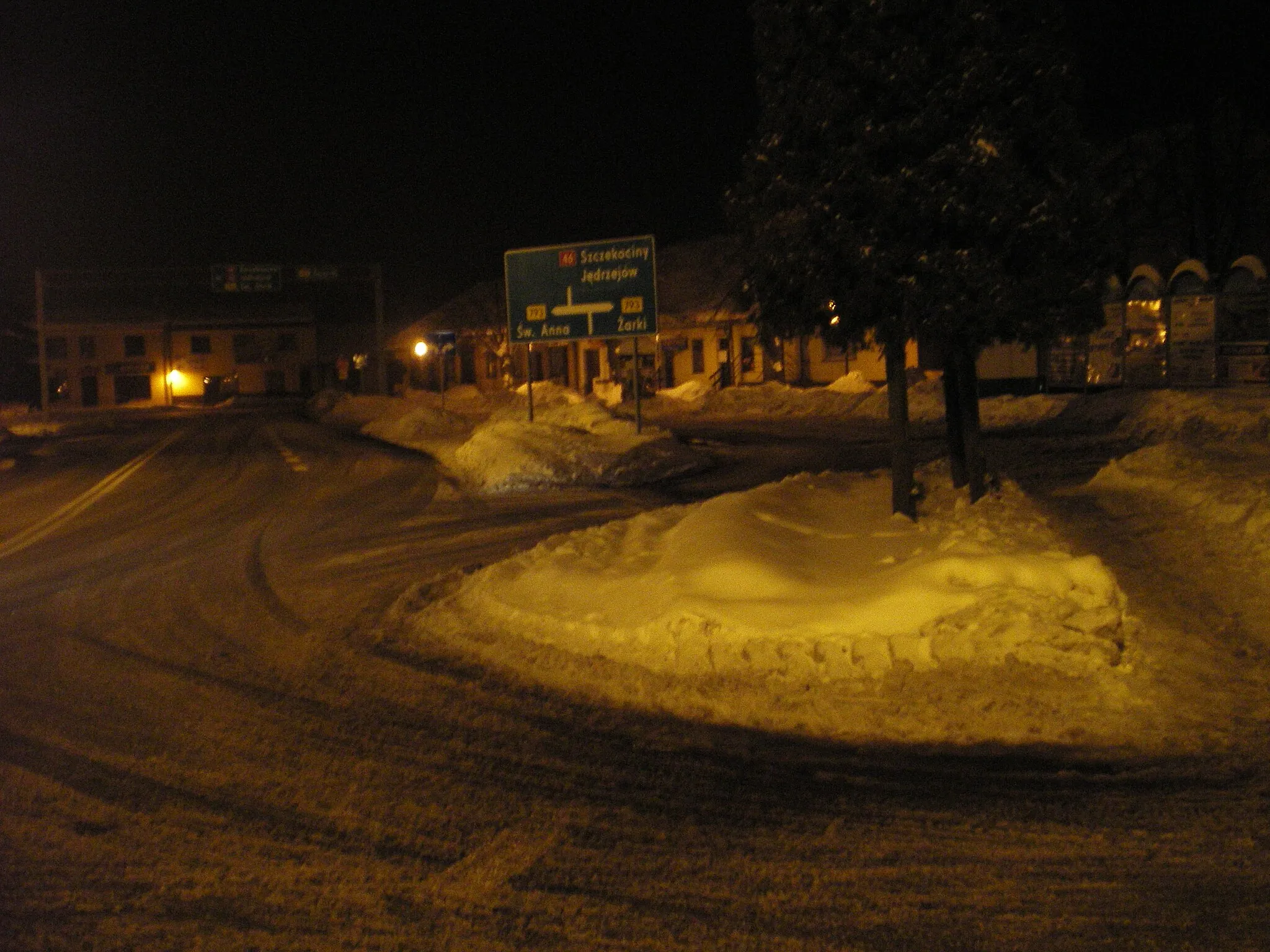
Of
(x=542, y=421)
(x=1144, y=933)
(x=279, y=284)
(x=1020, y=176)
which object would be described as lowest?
(x=1144, y=933)

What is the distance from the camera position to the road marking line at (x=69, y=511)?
55.1 ft

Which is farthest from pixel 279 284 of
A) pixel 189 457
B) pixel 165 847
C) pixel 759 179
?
pixel 165 847

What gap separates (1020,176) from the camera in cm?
1073

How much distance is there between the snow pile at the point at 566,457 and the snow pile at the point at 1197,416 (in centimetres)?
856

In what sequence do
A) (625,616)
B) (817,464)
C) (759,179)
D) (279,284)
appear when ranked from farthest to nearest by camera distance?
(279,284) < (817,464) < (759,179) < (625,616)

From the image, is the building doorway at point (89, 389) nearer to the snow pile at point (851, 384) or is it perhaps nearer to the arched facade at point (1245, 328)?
the snow pile at point (851, 384)

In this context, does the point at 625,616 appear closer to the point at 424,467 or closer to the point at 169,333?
the point at 424,467

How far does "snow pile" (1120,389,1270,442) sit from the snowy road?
40.9 feet

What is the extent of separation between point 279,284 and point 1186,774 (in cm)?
5564

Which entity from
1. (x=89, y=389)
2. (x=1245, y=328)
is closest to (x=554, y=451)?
(x=1245, y=328)

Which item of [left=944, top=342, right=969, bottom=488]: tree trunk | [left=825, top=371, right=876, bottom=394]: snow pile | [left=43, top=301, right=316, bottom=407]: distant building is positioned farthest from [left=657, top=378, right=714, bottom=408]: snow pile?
[left=43, top=301, right=316, bottom=407]: distant building

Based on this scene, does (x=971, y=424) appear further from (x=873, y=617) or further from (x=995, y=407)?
(x=995, y=407)

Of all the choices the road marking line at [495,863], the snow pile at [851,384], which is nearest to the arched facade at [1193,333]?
the snow pile at [851,384]

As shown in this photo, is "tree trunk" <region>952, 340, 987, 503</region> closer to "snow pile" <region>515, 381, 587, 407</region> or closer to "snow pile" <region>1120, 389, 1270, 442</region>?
"snow pile" <region>1120, 389, 1270, 442</region>
